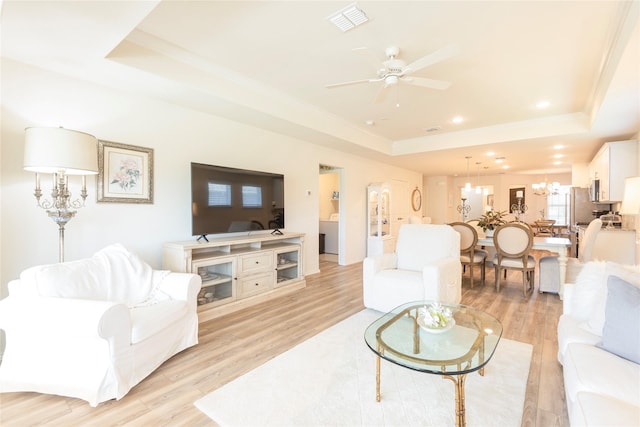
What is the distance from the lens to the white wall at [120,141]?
8.16 ft

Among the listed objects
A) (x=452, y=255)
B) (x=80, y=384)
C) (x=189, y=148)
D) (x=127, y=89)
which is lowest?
(x=80, y=384)

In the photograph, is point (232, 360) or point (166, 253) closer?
point (232, 360)

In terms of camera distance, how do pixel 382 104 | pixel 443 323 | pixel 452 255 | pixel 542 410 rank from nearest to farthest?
pixel 542 410
pixel 443 323
pixel 452 255
pixel 382 104

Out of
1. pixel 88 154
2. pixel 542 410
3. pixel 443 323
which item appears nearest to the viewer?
pixel 542 410

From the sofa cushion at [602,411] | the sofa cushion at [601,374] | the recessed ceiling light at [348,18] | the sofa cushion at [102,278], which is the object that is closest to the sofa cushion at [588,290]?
the sofa cushion at [601,374]

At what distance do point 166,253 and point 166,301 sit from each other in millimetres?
923

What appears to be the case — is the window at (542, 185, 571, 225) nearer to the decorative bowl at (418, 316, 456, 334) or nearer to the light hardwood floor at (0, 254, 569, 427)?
the light hardwood floor at (0, 254, 569, 427)

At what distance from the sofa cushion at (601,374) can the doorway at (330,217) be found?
4.87m

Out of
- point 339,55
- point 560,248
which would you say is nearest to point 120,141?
point 339,55

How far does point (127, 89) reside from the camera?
3037mm

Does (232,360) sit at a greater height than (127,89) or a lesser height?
lesser

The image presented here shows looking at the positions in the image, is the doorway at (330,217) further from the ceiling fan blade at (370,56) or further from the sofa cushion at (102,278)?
the sofa cushion at (102,278)

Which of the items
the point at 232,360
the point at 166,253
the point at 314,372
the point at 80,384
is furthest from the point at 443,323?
the point at 166,253

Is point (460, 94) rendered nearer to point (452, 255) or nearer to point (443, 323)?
point (452, 255)
